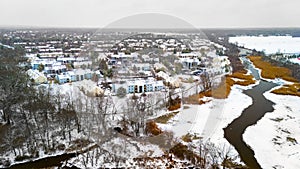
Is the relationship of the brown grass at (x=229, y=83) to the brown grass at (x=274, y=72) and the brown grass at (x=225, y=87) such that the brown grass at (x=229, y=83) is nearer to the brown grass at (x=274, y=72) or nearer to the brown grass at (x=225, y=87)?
the brown grass at (x=225, y=87)

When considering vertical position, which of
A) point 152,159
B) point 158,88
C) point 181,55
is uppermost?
point 181,55

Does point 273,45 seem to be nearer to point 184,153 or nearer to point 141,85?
point 141,85

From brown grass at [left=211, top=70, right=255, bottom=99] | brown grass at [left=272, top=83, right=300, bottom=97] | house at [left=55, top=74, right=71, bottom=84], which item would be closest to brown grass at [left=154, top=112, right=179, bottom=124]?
brown grass at [left=211, top=70, right=255, bottom=99]

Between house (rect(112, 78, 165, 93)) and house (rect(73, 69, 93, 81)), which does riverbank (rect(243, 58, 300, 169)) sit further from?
house (rect(73, 69, 93, 81))

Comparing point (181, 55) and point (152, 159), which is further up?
point (181, 55)

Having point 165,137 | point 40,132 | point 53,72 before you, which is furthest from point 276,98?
point 53,72

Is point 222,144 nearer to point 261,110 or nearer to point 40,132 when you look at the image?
point 261,110
